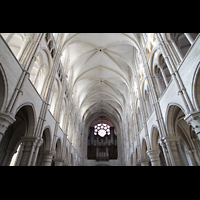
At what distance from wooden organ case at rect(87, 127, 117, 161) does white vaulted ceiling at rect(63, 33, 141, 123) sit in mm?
6658

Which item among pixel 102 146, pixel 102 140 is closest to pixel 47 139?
pixel 102 146

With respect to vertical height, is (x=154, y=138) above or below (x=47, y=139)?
above

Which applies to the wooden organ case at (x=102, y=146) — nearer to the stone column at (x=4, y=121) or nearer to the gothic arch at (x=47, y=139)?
the gothic arch at (x=47, y=139)

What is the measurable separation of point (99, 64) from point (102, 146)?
16.8m

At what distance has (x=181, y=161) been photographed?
7.96 meters

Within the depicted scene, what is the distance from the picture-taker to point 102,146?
29.8 metres

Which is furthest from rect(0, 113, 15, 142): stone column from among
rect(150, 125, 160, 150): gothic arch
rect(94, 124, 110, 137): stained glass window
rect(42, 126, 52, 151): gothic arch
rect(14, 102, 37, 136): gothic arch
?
rect(94, 124, 110, 137): stained glass window

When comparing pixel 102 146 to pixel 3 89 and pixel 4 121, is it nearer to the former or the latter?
pixel 4 121

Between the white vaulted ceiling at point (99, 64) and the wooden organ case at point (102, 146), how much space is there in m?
6.66

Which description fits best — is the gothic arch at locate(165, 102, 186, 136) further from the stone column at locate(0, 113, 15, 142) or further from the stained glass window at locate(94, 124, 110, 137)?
the stained glass window at locate(94, 124, 110, 137)

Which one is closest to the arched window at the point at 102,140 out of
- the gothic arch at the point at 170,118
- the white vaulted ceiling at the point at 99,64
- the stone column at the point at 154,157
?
the white vaulted ceiling at the point at 99,64

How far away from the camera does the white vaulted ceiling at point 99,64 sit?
1634 centimetres
